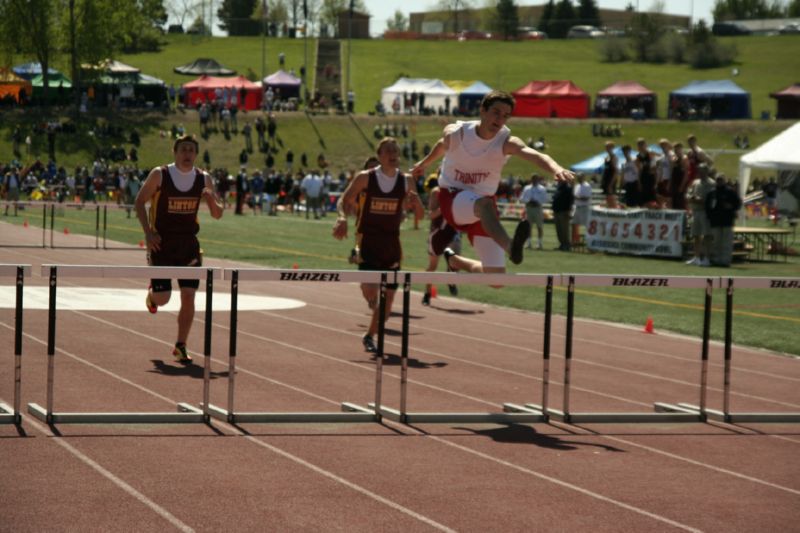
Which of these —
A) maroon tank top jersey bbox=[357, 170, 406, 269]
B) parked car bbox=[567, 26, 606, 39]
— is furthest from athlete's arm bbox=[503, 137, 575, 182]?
parked car bbox=[567, 26, 606, 39]

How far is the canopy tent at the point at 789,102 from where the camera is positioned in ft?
266

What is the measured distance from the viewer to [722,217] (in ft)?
85.0

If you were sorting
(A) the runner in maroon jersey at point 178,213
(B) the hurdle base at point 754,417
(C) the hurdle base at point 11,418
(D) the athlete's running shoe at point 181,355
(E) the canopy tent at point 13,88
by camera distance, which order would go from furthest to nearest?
(E) the canopy tent at point 13,88 < (D) the athlete's running shoe at point 181,355 < (A) the runner in maroon jersey at point 178,213 < (B) the hurdle base at point 754,417 < (C) the hurdle base at point 11,418

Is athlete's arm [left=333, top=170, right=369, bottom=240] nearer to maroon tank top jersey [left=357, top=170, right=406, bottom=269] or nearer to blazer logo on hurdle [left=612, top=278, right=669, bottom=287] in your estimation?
maroon tank top jersey [left=357, top=170, right=406, bottom=269]

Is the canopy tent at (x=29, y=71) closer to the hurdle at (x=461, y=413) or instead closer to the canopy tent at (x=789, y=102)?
the canopy tent at (x=789, y=102)

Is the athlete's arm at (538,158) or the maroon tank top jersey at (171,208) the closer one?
the athlete's arm at (538,158)

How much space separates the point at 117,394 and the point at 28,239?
66.3 ft

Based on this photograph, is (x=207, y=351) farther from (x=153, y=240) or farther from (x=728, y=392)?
(x=728, y=392)

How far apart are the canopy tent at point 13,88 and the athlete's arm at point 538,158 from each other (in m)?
64.5

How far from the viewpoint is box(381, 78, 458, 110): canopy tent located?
79688 mm

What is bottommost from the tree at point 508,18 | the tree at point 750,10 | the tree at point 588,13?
the tree at point 508,18

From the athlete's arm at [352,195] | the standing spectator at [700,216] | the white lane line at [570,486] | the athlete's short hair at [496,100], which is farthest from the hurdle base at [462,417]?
the standing spectator at [700,216]

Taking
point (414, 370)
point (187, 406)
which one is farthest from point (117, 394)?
point (414, 370)

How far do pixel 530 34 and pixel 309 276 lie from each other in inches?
5067
